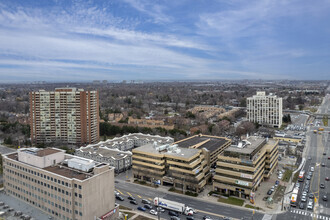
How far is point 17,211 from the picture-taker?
1000 inches

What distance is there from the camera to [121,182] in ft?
117

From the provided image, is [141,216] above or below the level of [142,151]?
below

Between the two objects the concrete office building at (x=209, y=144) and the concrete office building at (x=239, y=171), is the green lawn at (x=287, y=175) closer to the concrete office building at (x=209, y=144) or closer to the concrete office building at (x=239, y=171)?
the concrete office building at (x=239, y=171)

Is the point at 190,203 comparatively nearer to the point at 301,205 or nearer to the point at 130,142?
the point at 301,205

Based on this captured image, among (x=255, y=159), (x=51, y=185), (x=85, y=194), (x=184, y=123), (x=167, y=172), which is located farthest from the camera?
(x=184, y=123)

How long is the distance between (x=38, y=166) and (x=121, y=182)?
1227 cm

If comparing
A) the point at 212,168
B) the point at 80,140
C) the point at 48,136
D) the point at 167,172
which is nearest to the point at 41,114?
the point at 48,136

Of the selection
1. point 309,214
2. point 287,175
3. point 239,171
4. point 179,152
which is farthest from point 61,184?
point 287,175

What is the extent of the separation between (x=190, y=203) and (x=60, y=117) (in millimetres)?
36427

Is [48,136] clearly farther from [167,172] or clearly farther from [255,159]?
[255,159]

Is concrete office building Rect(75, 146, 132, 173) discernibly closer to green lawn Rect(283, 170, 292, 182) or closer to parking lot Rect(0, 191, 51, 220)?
parking lot Rect(0, 191, 51, 220)

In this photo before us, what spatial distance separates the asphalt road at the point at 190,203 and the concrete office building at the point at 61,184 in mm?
6197

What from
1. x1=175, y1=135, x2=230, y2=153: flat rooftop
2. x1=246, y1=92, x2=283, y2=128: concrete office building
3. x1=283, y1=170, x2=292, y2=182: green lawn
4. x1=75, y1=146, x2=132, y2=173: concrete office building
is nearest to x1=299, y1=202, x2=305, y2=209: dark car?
x1=283, y1=170, x2=292, y2=182: green lawn

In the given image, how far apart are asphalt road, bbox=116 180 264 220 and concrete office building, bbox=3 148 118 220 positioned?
20.3ft
